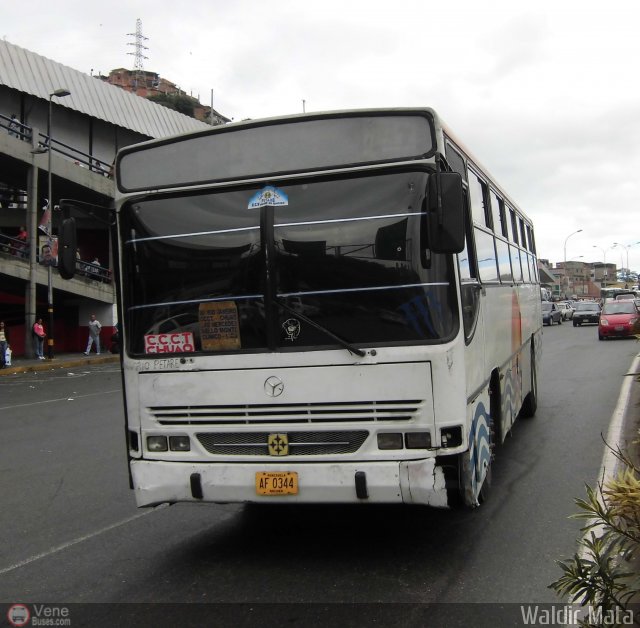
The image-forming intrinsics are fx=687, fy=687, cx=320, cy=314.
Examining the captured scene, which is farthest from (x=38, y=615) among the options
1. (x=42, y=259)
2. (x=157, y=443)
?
(x=42, y=259)

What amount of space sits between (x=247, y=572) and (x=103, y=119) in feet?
108

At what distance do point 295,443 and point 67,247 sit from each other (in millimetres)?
2193

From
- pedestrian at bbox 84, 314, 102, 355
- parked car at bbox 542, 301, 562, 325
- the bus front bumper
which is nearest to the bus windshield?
the bus front bumper

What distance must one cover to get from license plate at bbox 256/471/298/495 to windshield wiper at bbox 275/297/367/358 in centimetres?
89

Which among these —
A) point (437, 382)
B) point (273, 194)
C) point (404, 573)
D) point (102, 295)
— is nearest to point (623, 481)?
point (437, 382)

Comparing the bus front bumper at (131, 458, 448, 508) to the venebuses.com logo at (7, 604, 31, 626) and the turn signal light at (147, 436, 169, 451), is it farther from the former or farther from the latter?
the venebuses.com logo at (7, 604, 31, 626)

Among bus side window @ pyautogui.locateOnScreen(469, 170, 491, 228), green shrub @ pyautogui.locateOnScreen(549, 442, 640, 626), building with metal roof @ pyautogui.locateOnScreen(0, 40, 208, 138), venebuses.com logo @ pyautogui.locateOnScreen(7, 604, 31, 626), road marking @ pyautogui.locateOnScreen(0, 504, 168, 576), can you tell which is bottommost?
venebuses.com logo @ pyautogui.locateOnScreen(7, 604, 31, 626)

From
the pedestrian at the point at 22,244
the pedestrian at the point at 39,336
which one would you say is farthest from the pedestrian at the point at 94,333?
the pedestrian at the point at 22,244

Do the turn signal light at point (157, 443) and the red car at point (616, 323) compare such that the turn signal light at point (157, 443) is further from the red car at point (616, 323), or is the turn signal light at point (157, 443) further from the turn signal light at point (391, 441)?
the red car at point (616, 323)

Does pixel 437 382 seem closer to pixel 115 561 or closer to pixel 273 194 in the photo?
pixel 273 194

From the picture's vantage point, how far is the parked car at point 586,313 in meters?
42.5

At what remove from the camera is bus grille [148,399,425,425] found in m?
4.41

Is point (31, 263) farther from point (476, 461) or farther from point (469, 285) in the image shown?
point (476, 461)

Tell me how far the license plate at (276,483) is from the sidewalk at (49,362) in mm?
19775
